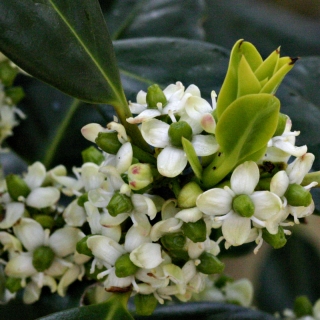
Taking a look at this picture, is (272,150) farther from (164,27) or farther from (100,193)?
(164,27)

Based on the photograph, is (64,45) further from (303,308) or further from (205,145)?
(303,308)

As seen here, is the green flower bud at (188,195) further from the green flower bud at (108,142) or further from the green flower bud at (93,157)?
the green flower bud at (93,157)

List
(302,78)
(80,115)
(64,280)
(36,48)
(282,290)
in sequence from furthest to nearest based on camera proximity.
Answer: (282,290) < (80,115) < (302,78) < (64,280) < (36,48)

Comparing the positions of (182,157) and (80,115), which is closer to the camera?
(182,157)

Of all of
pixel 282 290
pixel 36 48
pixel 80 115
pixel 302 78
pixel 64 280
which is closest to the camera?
pixel 36 48

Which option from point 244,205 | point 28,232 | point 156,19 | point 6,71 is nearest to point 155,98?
point 244,205

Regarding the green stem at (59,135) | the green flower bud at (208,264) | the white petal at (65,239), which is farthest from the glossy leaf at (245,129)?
the green stem at (59,135)

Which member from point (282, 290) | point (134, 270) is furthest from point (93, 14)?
point (282, 290)

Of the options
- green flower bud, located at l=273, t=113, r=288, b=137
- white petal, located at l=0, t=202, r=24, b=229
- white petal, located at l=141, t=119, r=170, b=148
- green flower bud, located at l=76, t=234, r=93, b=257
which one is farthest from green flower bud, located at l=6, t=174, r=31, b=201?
green flower bud, located at l=273, t=113, r=288, b=137
